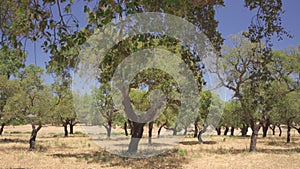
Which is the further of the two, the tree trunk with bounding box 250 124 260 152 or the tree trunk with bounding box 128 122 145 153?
the tree trunk with bounding box 250 124 260 152

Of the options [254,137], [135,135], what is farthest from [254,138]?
[135,135]

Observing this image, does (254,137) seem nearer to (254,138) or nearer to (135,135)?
(254,138)

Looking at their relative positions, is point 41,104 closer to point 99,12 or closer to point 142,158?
point 142,158

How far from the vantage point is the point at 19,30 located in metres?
4.14

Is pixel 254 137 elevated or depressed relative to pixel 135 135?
depressed

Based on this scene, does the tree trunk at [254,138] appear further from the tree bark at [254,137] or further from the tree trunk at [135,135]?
the tree trunk at [135,135]

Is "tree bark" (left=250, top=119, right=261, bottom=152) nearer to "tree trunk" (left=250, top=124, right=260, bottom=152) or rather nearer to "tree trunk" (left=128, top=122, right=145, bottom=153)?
"tree trunk" (left=250, top=124, right=260, bottom=152)

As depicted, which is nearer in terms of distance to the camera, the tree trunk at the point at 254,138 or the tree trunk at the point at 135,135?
the tree trunk at the point at 135,135

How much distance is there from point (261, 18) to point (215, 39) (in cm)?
115

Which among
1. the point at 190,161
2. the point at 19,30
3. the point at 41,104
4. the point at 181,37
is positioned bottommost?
the point at 190,161

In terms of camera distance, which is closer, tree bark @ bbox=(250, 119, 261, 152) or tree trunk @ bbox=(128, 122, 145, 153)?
tree trunk @ bbox=(128, 122, 145, 153)

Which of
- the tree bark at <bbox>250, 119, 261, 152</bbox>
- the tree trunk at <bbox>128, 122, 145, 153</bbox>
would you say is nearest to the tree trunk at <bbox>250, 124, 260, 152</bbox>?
the tree bark at <bbox>250, 119, 261, 152</bbox>

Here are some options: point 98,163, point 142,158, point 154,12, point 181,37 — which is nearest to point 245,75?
point 142,158

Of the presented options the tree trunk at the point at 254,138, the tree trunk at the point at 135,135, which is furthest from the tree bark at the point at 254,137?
the tree trunk at the point at 135,135
